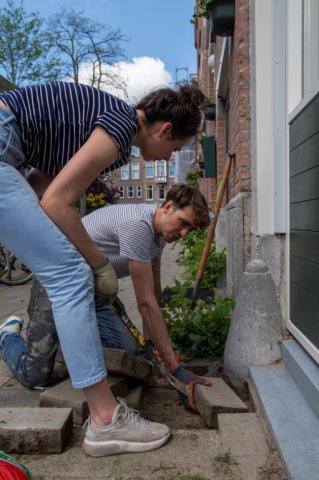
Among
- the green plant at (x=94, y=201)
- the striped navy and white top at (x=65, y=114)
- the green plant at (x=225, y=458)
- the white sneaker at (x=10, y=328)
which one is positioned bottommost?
the green plant at (x=225, y=458)

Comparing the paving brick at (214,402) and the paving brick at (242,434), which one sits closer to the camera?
the paving brick at (242,434)

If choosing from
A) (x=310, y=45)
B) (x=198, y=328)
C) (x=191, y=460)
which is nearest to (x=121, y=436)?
(x=191, y=460)

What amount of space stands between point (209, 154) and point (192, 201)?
18.1 ft

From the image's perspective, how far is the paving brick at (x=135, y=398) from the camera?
243 cm

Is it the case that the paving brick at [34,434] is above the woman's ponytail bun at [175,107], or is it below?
below

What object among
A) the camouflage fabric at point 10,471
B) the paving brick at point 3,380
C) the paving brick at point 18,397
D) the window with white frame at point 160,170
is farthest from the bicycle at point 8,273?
the window with white frame at point 160,170

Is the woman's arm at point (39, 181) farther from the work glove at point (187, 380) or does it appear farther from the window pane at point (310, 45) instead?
the window pane at point (310, 45)

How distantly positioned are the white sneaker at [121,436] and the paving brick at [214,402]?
14.6 inches

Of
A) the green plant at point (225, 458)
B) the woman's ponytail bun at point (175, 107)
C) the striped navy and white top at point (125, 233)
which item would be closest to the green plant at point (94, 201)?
the striped navy and white top at point (125, 233)

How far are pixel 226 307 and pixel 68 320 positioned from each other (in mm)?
2003

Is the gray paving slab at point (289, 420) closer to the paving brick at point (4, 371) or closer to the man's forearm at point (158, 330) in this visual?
the man's forearm at point (158, 330)

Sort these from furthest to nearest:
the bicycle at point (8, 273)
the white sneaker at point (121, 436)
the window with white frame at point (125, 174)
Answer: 1. the window with white frame at point (125, 174)
2. the bicycle at point (8, 273)
3. the white sneaker at point (121, 436)

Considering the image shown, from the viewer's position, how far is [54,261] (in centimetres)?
188

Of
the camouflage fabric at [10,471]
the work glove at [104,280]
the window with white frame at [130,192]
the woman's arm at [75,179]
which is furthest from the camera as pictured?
the window with white frame at [130,192]
